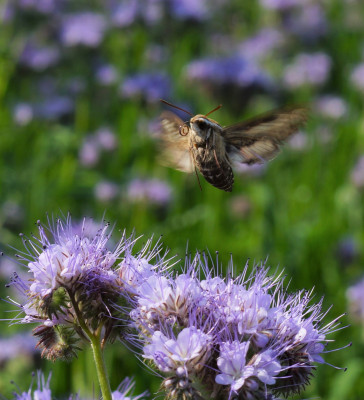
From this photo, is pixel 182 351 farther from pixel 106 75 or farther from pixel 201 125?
pixel 106 75

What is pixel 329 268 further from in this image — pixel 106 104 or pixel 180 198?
pixel 106 104

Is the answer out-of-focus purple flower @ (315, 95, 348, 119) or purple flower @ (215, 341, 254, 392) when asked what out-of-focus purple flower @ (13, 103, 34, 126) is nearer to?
out-of-focus purple flower @ (315, 95, 348, 119)

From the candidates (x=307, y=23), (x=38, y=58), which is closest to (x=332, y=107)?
(x=307, y=23)

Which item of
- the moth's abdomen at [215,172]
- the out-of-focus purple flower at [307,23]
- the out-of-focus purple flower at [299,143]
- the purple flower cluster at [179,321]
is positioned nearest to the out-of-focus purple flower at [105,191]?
the out-of-focus purple flower at [299,143]

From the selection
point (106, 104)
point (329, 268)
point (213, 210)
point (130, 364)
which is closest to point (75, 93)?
point (106, 104)

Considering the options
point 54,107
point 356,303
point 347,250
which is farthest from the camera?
point 54,107

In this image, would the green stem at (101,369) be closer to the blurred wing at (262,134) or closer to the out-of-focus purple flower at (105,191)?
the blurred wing at (262,134)
